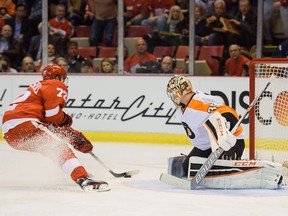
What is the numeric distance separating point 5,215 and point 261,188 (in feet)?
5.39

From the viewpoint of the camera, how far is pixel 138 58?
7992mm

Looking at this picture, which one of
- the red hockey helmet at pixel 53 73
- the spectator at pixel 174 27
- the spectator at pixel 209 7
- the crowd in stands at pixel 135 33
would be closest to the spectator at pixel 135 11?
the crowd in stands at pixel 135 33

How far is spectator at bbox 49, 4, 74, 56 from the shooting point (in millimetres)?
8398

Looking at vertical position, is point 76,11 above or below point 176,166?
above

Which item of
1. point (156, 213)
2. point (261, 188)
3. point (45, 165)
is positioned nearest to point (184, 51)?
point (45, 165)

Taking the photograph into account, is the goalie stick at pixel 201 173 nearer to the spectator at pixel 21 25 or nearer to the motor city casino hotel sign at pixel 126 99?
the motor city casino hotel sign at pixel 126 99

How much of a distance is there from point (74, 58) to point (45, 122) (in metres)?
3.42

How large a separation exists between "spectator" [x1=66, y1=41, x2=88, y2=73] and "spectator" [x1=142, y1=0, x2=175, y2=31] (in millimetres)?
785

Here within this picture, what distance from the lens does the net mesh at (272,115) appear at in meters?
5.62

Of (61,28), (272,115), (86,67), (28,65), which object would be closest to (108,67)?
(86,67)

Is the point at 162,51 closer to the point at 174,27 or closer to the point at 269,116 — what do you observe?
the point at 174,27

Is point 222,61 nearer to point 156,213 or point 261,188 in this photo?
point 261,188

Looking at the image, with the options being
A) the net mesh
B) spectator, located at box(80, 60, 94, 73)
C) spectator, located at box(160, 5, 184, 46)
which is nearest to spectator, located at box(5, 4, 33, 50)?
spectator, located at box(80, 60, 94, 73)

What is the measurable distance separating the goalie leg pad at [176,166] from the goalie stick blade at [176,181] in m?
0.09
